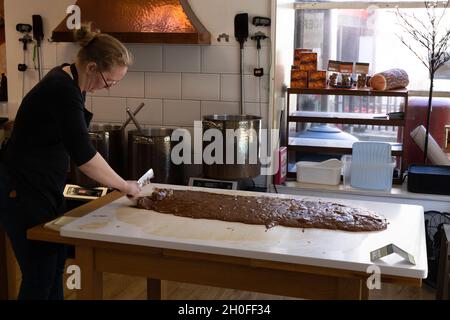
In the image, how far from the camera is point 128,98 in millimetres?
3502

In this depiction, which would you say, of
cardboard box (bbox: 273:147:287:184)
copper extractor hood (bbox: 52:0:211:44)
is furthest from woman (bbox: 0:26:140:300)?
cardboard box (bbox: 273:147:287:184)

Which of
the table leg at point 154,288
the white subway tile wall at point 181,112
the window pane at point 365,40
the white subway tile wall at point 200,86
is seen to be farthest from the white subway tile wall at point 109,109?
the table leg at point 154,288

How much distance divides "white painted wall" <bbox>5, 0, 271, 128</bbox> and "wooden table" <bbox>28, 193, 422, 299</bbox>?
161cm

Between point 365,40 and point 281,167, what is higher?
point 365,40

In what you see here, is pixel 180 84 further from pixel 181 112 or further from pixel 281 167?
pixel 281 167

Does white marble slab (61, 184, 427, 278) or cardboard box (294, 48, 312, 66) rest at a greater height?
cardboard box (294, 48, 312, 66)

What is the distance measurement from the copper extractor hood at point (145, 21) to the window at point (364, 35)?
727mm

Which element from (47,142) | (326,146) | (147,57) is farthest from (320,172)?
(47,142)

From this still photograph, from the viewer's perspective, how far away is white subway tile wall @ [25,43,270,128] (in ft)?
10.7

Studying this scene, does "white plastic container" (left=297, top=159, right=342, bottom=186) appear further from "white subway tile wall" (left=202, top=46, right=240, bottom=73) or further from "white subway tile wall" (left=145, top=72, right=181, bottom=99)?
"white subway tile wall" (left=145, top=72, right=181, bottom=99)

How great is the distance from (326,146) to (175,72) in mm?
997

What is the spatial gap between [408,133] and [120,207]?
202 cm

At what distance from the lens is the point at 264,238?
181cm

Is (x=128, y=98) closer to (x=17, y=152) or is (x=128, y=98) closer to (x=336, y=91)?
(x=336, y=91)
